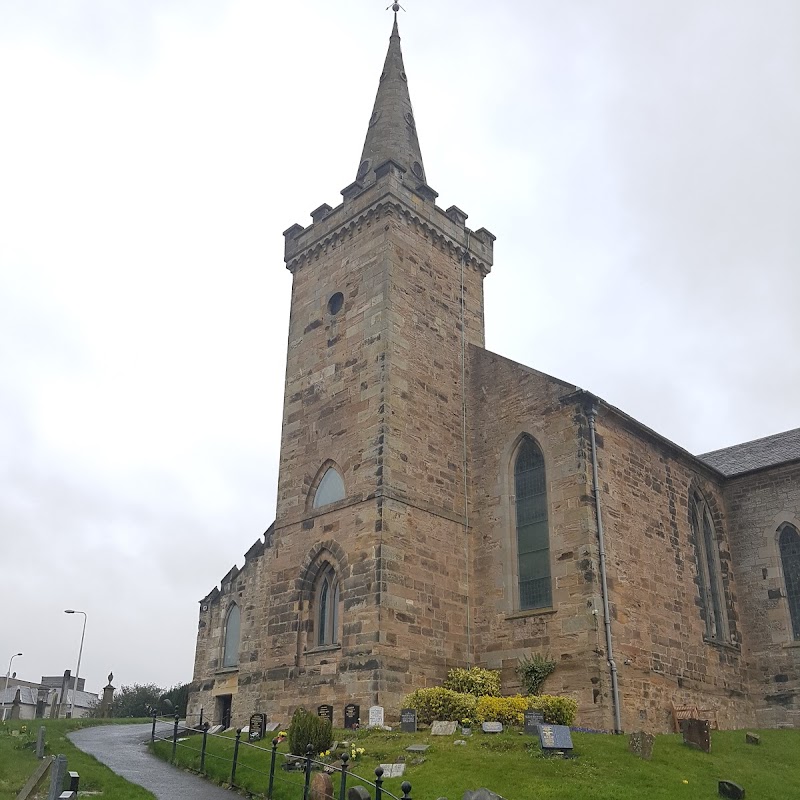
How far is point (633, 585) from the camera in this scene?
2109cm

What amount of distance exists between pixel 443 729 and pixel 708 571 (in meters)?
12.0

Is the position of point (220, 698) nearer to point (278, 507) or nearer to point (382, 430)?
point (278, 507)

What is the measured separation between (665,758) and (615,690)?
291cm

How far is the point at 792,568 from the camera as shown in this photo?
83.1 feet

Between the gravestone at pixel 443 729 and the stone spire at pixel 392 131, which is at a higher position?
the stone spire at pixel 392 131

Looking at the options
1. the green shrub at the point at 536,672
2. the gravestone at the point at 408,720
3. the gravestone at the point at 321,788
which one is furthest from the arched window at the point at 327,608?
the gravestone at the point at 321,788

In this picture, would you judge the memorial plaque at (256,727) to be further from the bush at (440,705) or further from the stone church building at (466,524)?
the bush at (440,705)

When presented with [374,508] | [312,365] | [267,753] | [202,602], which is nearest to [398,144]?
[312,365]

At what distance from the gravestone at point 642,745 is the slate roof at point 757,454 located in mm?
13181

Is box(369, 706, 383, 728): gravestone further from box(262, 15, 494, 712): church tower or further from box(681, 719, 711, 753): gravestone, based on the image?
box(681, 719, 711, 753): gravestone

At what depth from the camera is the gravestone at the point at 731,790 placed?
13.9m

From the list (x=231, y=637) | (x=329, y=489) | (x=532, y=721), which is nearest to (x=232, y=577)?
(x=231, y=637)

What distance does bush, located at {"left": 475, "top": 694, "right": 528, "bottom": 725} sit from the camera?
18.1 meters

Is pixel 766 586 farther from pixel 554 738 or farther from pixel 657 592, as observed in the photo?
pixel 554 738
